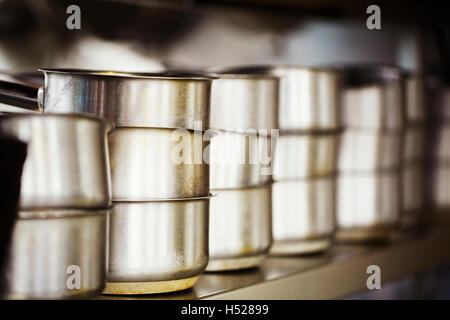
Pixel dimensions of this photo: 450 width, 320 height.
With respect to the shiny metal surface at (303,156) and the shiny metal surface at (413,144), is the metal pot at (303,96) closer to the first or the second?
the shiny metal surface at (303,156)

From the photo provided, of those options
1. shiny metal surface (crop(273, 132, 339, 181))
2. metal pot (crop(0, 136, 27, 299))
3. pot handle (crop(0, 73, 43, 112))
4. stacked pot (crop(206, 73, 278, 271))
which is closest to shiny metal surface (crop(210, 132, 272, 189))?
stacked pot (crop(206, 73, 278, 271))

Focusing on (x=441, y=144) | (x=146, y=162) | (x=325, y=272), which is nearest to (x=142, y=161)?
(x=146, y=162)

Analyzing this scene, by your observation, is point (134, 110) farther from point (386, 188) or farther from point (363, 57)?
point (363, 57)

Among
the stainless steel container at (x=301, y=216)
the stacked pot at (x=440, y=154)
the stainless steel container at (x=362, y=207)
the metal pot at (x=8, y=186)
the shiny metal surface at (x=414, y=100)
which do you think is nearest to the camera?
the metal pot at (x=8, y=186)

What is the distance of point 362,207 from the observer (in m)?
1.58

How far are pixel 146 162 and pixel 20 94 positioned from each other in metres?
0.18

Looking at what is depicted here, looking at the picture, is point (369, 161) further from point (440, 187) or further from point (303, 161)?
point (440, 187)

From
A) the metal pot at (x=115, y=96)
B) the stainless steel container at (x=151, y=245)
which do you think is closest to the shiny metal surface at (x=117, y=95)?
the metal pot at (x=115, y=96)

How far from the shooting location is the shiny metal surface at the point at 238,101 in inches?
47.8

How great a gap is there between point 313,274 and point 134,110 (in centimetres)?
48

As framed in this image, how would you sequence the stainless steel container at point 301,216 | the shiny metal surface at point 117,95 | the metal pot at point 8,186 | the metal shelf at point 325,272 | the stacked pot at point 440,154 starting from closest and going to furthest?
the metal pot at point 8,186, the shiny metal surface at point 117,95, the metal shelf at point 325,272, the stainless steel container at point 301,216, the stacked pot at point 440,154

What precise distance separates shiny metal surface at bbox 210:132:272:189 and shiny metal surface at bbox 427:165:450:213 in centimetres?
97

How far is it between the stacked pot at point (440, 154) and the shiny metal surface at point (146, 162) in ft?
4.03

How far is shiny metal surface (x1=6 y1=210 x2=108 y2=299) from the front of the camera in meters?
0.78
